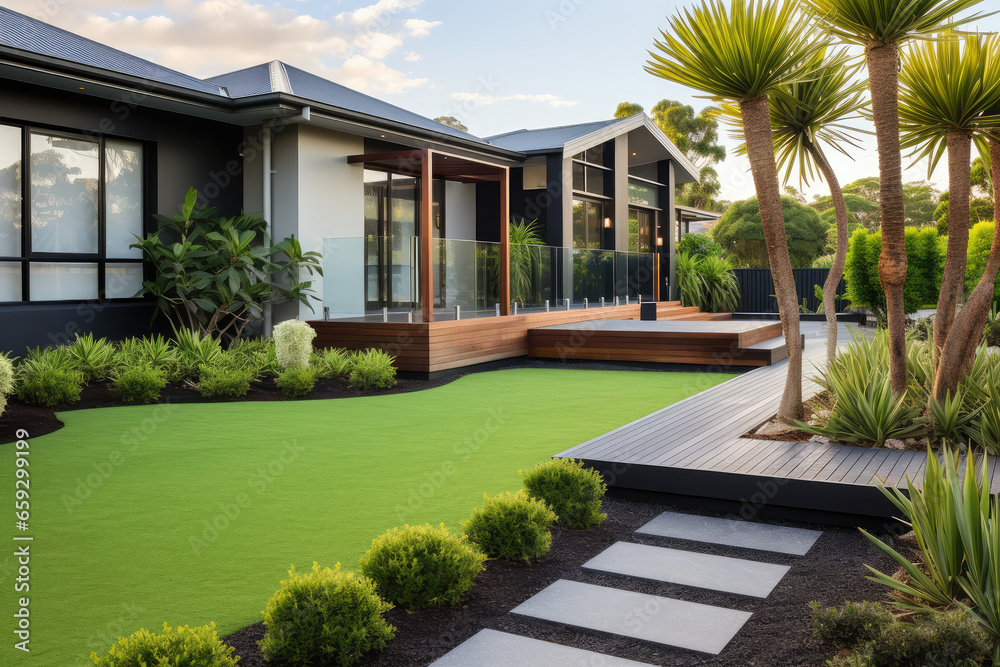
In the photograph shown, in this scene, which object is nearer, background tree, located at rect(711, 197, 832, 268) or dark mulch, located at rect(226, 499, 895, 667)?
dark mulch, located at rect(226, 499, 895, 667)

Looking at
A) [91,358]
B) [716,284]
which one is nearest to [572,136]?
[716,284]

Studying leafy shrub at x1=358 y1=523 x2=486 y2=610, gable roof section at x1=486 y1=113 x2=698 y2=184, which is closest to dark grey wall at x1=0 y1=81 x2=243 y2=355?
gable roof section at x1=486 y1=113 x2=698 y2=184

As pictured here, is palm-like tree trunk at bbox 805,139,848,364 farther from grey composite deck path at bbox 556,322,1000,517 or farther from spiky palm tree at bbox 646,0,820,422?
grey composite deck path at bbox 556,322,1000,517

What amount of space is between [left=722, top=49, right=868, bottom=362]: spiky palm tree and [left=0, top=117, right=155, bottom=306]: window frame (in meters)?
8.24

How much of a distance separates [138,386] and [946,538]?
26.7 ft

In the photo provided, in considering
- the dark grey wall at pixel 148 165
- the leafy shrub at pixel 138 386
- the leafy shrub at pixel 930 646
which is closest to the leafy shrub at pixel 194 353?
the leafy shrub at pixel 138 386

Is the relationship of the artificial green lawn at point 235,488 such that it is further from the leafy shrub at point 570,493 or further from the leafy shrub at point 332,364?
the leafy shrub at point 332,364

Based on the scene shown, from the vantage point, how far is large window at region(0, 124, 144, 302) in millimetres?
9344

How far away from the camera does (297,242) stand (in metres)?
11.2

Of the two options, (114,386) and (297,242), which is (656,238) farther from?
(114,386)

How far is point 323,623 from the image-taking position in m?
2.63

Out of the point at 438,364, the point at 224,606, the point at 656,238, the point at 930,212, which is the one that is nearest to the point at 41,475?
the point at 224,606

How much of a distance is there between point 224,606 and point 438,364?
311 inches

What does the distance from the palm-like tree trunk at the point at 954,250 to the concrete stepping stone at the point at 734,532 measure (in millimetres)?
2313
